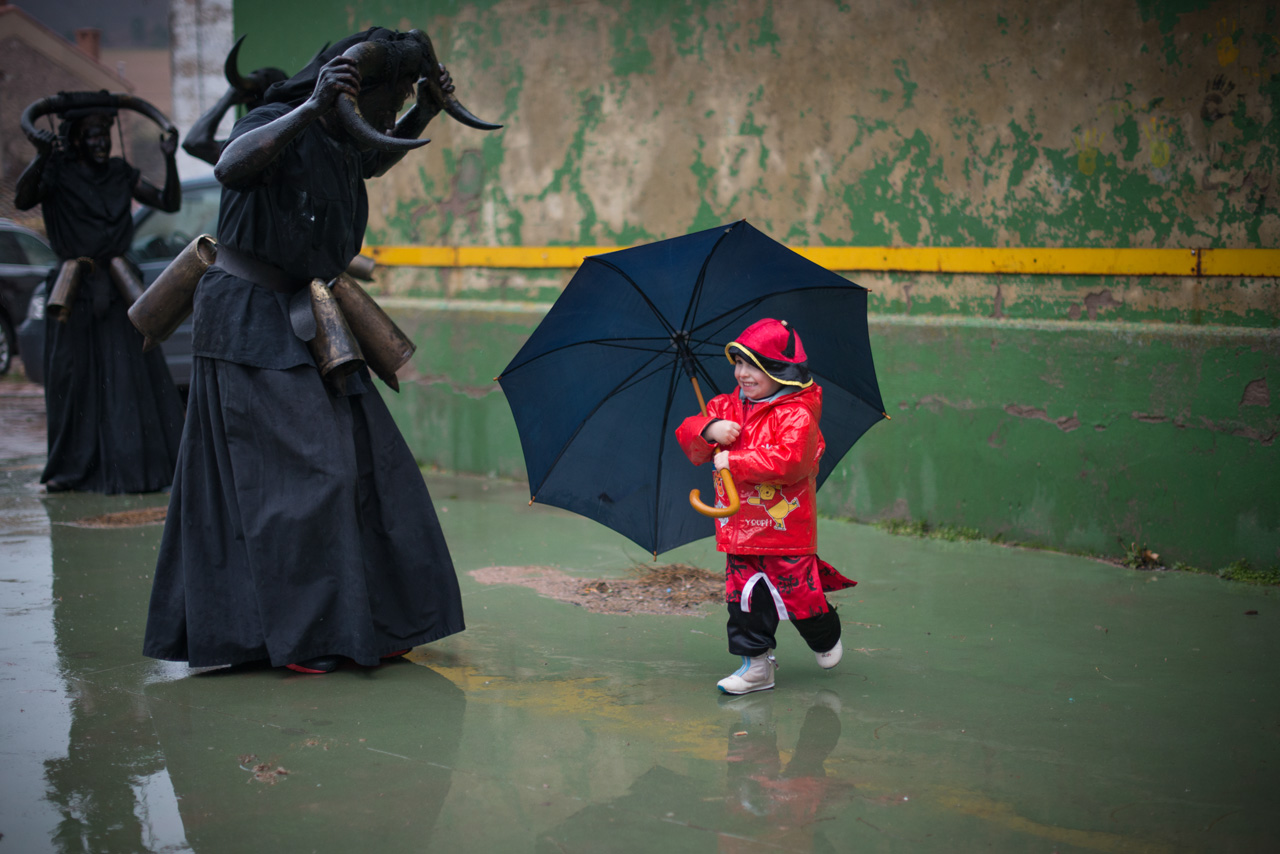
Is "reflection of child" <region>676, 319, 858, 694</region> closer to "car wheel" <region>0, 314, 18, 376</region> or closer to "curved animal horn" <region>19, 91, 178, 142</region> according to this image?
"curved animal horn" <region>19, 91, 178, 142</region>

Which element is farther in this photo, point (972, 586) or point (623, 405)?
point (972, 586)

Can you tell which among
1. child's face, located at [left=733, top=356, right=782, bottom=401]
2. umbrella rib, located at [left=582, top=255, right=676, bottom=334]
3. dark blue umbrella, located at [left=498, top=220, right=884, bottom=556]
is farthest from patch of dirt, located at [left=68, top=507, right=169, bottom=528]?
child's face, located at [left=733, top=356, right=782, bottom=401]

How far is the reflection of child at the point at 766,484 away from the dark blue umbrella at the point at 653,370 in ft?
0.56

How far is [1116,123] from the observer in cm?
549

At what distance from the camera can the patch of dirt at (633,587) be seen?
4.77m

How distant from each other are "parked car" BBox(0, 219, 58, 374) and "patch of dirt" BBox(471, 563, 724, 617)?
1101 cm

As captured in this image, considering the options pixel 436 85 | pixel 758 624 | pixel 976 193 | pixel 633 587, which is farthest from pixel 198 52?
pixel 758 624

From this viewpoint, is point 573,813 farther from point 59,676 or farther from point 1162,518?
point 1162,518

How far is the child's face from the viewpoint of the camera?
346 centimetres

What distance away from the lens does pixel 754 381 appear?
3.47m

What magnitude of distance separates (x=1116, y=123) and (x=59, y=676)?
5.18 m

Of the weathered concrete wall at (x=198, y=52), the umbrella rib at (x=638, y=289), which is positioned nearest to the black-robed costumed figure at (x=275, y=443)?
the umbrella rib at (x=638, y=289)

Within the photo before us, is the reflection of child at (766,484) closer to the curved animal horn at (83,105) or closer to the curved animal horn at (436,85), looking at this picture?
the curved animal horn at (436,85)

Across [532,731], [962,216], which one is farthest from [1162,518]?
[532,731]
